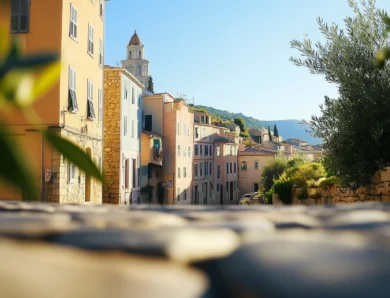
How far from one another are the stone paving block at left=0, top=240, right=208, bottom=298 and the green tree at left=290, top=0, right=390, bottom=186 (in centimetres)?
670

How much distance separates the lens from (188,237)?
0.54m

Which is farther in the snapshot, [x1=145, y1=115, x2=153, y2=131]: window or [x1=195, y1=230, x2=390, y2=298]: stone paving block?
[x1=145, y1=115, x2=153, y2=131]: window

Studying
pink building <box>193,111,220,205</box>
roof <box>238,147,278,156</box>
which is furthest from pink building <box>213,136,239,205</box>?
roof <box>238,147,278,156</box>

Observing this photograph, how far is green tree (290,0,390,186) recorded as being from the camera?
685 cm

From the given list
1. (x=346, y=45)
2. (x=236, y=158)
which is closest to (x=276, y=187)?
(x=346, y=45)

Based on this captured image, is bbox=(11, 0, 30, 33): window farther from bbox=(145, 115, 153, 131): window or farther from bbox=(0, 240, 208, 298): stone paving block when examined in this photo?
bbox=(145, 115, 153, 131): window

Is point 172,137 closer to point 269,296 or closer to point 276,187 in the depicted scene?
point 276,187

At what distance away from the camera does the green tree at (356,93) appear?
6848mm

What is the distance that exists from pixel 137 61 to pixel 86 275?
57.5 metres

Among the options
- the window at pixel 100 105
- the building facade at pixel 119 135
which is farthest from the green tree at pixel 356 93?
the building facade at pixel 119 135

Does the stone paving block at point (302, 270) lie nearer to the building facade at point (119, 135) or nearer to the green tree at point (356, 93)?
the green tree at point (356, 93)

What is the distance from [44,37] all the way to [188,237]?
1448 centimetres

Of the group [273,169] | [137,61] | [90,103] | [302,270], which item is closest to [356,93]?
[302,270]

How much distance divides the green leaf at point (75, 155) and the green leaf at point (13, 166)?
0.19 feet
